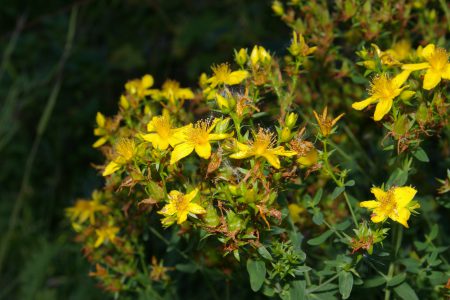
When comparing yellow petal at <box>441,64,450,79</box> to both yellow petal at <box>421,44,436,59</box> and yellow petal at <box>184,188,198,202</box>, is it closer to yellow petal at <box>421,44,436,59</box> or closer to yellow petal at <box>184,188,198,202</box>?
yellow petal at <box>421,44,436,59</box>

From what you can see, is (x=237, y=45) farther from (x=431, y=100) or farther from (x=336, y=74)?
(x=431, y=100)

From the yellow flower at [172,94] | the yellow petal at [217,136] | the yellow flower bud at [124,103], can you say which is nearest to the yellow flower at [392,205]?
the yellow petal at [217,136]


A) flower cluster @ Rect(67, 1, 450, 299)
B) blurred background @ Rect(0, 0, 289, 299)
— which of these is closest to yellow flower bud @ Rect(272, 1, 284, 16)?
flower cluster @ Rect(67, 1, 450, 299)

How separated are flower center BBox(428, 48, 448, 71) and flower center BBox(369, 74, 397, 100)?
0.13 m

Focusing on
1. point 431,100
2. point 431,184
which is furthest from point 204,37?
point 431,100

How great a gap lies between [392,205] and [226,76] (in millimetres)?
623

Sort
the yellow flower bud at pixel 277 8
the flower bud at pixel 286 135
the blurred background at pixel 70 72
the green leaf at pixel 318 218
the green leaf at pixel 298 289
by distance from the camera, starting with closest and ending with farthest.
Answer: the flower bud at pixel 286 135 < the green leaf at pixel 298 289 < the green leaf at pixel 318 218 < the yellow flower bud at pixel 277 8 < the blurred background at pixel 70 72

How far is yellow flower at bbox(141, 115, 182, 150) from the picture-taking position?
5.83ft

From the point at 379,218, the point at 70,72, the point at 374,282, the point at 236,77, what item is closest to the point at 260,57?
the point at 236,77

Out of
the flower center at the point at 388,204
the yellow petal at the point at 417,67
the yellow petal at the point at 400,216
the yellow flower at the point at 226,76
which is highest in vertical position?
the yellow flower at the point at 226,76

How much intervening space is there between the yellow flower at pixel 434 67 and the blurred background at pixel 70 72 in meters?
1.82

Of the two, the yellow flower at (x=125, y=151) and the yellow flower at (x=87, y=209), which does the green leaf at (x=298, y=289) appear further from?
the yellow flower at (x=87, y=209)

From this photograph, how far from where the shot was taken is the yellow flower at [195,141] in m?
1.73

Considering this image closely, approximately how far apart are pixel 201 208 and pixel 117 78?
282cm
